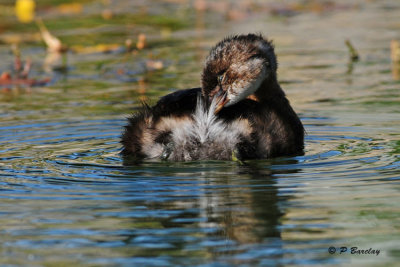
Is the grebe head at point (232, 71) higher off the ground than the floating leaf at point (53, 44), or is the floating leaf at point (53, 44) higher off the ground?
the floating leaf at point (53, 44)

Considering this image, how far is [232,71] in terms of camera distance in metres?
6.83

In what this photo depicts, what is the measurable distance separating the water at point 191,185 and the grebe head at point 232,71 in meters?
0.65

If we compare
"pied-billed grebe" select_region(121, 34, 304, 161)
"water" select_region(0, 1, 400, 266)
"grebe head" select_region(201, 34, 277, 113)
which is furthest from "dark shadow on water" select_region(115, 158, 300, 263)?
"grebe head" select_region(201, 34, 277, 113)

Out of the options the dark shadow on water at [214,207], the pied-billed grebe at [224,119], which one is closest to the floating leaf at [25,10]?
the pied-billed grebe at [224,119]

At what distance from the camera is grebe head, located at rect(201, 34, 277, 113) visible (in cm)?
675

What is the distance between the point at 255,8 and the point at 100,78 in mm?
6685

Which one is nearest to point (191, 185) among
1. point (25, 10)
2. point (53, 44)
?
point (53, 44)

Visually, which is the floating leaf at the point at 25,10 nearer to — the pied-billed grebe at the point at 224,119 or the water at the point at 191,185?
the water at the point at 191,185

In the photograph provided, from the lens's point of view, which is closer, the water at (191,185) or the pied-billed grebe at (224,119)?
the water at (191,185)

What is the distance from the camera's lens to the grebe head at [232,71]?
675 cm

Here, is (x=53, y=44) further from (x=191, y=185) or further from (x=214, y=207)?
(x=214, y=207)

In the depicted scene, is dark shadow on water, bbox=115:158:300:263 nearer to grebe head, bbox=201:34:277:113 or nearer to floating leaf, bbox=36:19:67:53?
grebe head, bbox=201:34:277:113

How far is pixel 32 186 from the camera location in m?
5.95

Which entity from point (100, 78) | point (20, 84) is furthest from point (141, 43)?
point (20, 84)
